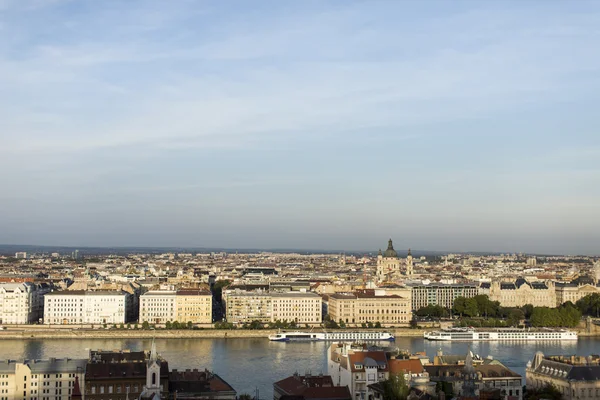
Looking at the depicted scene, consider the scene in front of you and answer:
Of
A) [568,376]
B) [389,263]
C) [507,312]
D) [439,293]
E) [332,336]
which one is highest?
[389,263]

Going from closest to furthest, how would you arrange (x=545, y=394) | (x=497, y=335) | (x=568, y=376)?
(x=545, y=394), (x=568, y=376), (x=497, y=335)

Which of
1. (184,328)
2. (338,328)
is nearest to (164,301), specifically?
(184,328)

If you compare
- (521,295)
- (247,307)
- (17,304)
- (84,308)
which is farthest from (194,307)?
(521,295)

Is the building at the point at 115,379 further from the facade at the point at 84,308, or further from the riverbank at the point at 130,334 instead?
the facade at the point at 84,308

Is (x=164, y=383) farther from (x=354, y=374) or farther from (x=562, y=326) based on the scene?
(x=562, y=326)

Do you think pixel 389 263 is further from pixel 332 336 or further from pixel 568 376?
pixel 568 376

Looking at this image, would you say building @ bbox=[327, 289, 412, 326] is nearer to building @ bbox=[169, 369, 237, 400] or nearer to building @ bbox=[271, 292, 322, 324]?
building @ bbox=[271, 292, 322, 324]
